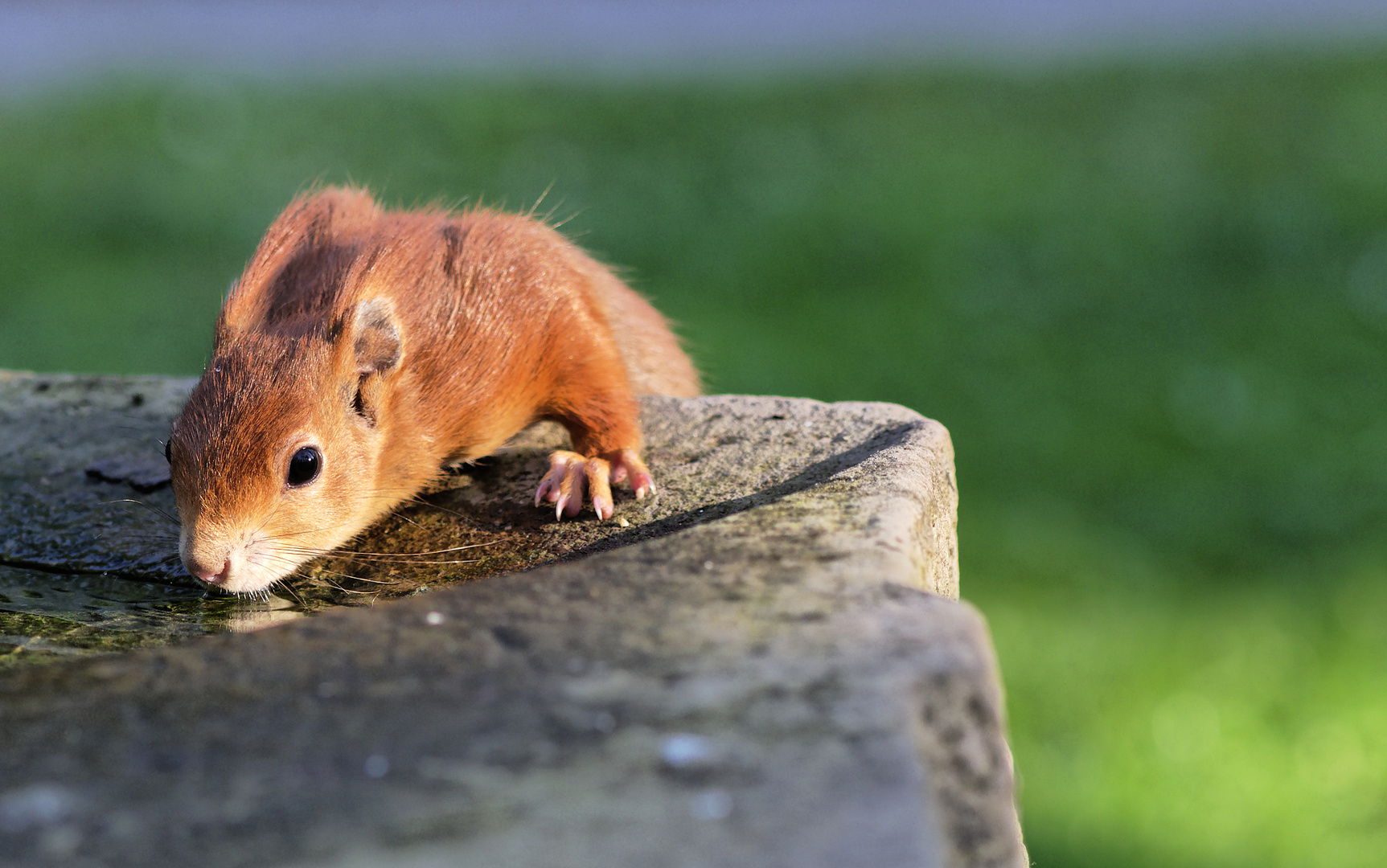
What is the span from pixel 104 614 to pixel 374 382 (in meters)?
0.61

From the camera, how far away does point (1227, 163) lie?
24.3ft

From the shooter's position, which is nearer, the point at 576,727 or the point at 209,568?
the point at 576,727

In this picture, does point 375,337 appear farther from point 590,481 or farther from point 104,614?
point 104,614

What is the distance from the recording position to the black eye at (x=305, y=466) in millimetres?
2305

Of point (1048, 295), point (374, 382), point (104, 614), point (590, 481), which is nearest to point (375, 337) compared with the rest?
point (374, 382)

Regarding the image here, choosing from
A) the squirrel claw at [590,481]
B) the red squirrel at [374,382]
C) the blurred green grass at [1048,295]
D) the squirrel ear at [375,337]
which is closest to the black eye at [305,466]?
the red squirrel at [374,382]

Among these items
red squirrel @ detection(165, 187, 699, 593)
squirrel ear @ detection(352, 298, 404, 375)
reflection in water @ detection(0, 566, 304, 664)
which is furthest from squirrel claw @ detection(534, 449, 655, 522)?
reflection in water @ detection(0, 566, 304, 664)

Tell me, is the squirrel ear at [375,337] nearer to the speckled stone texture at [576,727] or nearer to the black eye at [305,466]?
the black eye at [305,466]

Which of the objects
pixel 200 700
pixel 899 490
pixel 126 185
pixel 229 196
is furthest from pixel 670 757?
pixel 126 185

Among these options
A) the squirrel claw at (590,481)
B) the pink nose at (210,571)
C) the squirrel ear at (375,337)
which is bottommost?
the pink nose at (210,571)

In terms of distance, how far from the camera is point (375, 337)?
2.40m

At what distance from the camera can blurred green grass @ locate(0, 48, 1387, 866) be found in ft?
12.5

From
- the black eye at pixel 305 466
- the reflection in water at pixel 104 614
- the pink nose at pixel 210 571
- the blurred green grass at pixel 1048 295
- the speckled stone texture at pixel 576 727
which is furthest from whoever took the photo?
the blurred green grass at pixel 1048 295

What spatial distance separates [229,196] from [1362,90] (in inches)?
276
